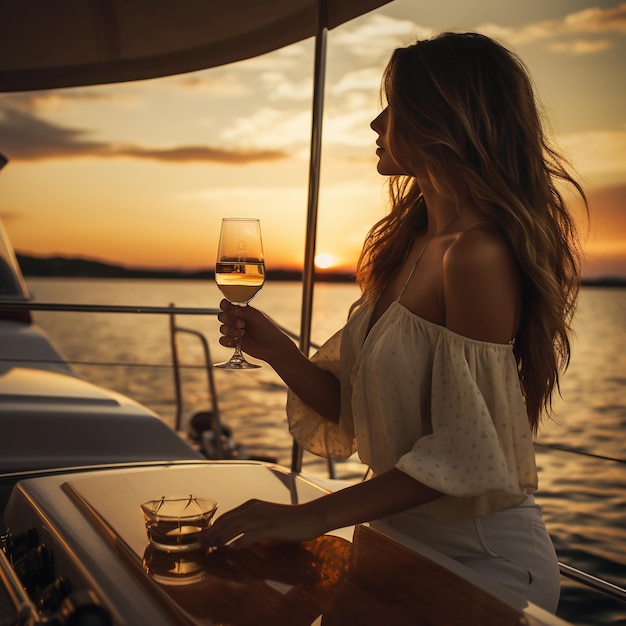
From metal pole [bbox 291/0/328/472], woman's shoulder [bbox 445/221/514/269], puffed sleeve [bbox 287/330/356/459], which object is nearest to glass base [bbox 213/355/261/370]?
puffed sleeve [bbox 287/330/356/459]

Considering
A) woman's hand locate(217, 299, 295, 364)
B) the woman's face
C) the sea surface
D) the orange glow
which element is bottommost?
the sea surface

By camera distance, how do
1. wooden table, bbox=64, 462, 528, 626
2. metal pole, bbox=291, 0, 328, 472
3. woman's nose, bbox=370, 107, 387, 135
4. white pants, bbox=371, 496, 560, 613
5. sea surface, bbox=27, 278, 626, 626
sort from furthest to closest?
sea surface, bbox=27, 278, 626, 626 → metal pole, bbox=291, 0, 328, 472 → woman's nose, bbox=370, 107, 387, 135 → white pants, bbox=371, 496, 560, 613 → wooden table, bbox=64, 462, 528, 626

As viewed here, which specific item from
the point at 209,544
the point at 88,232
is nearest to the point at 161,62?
the point at 209,544

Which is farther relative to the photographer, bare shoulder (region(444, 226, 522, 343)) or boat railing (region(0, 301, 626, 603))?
boat railing (region(0, 301, 626, 603))

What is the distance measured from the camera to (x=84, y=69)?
2.07 meters

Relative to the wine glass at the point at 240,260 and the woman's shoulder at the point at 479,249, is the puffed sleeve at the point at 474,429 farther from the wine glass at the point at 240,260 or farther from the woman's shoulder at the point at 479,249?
the wine glass at the point at 240,260

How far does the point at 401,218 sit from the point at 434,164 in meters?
0.37

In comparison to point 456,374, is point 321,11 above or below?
above

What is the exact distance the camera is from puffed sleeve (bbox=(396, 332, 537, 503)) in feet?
3.27

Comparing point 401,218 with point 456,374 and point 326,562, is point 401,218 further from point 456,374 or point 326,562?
point 326,562

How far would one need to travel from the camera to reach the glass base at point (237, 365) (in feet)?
4.15

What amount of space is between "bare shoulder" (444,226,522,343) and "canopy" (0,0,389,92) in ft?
3.01

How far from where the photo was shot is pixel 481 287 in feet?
3.49

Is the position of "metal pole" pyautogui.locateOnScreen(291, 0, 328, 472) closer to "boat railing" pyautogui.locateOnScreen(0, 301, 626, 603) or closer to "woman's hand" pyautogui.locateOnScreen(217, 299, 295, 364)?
"boat railing" pyautogui.locateOnScreen(0, 301, 626, 603)
